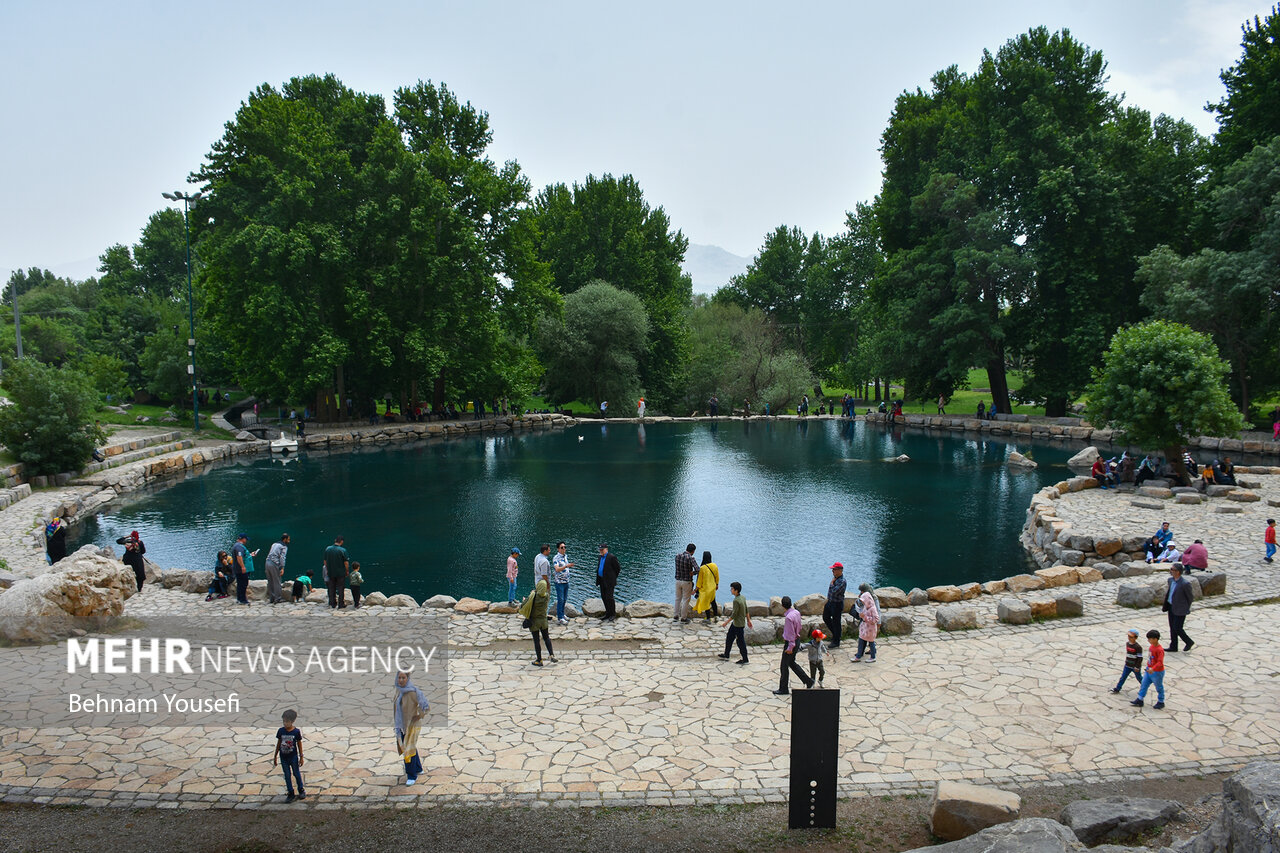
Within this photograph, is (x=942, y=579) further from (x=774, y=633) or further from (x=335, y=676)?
(x=335, y=676)

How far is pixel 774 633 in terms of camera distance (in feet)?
48.9

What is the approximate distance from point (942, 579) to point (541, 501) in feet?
50.1

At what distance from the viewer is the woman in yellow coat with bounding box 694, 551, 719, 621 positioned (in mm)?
16422

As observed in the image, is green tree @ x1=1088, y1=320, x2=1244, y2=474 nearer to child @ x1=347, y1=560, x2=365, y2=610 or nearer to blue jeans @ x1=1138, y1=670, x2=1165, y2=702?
blue jeans @ x1=1138, y1=670, x2=1165, y2=702

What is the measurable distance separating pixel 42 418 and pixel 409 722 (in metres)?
29.5

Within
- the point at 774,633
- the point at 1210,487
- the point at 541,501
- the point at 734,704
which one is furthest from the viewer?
the point at 541,501

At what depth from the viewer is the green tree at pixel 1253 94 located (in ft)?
127

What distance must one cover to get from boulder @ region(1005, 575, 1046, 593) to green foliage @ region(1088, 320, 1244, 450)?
38.3 feet

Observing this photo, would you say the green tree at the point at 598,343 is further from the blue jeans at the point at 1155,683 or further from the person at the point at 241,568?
the blue jeans at the point at 1155,683

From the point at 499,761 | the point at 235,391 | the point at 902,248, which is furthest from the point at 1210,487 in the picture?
the point at 235,391

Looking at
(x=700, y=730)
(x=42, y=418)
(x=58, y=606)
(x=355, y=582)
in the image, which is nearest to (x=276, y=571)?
(x=355, y=582)

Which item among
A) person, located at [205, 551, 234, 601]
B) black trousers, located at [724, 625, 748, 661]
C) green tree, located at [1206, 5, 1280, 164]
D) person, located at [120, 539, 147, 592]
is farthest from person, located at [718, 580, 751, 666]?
green tree, located at [1206, 5, 1280, 164]

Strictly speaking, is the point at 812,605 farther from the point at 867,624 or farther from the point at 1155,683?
the point at 1155,683

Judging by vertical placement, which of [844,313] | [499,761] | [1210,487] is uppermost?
[844,313]
